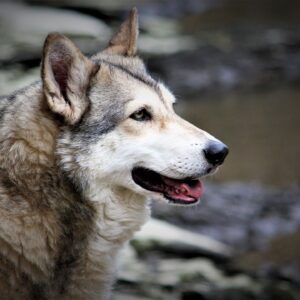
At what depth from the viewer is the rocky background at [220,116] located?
7102 mm

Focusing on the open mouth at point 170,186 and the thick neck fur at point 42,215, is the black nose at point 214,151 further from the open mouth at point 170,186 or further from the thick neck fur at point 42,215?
the thick neck fur at point 42,215

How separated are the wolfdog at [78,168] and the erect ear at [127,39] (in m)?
0.50

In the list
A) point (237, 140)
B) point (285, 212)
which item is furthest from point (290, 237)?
point (237, 140)

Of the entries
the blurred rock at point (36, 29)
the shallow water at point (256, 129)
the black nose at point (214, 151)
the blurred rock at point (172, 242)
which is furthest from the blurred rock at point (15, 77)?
the black nose at point (214, 151)

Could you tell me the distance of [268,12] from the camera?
65.8 feet

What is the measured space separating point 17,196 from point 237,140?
7485mm

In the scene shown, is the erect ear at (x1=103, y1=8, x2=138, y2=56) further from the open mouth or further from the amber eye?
the open mouth

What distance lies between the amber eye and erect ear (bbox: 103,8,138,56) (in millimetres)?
640

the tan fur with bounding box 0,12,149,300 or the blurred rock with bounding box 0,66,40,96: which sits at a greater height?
the blurred rock with bounding box 0,66,40,96

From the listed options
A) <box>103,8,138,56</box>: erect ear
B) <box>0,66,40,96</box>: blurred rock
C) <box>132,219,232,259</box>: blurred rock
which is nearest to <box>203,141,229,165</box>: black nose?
Answer: <box>103,8,138,56</box>: erect ear

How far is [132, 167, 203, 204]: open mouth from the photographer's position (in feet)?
15.6

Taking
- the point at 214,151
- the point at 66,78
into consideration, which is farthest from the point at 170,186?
the point at 66,78

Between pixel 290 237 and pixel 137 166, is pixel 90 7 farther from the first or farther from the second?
pixel 137 166

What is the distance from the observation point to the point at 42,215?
181 inches
